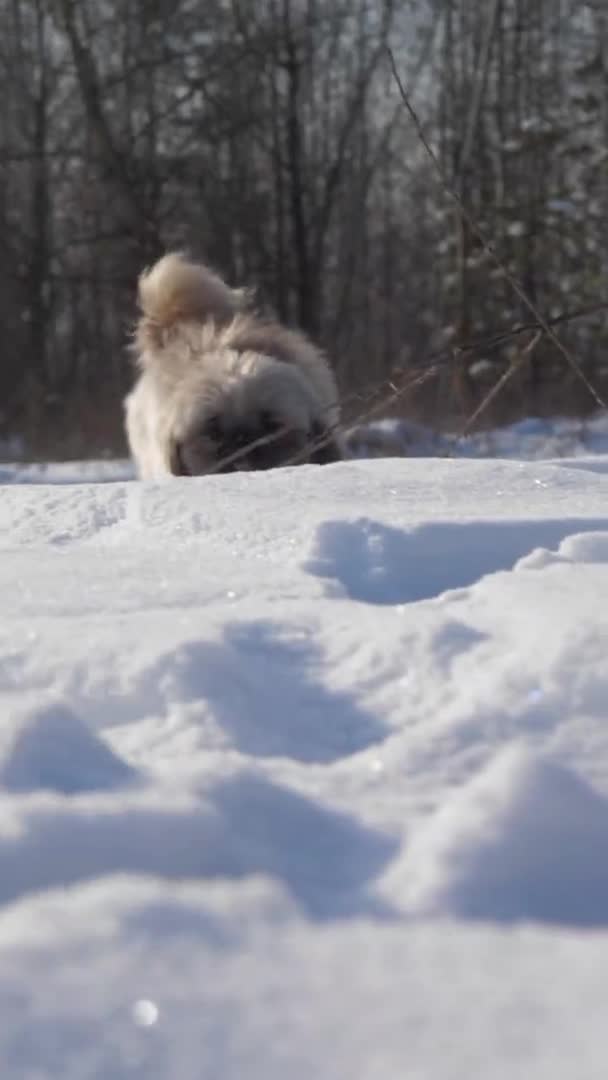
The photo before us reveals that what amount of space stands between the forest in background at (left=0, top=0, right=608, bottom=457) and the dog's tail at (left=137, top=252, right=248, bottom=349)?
6.46 m

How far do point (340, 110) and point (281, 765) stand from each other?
1742cm

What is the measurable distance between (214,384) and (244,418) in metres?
0.21

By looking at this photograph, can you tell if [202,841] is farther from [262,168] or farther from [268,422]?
[262,168]

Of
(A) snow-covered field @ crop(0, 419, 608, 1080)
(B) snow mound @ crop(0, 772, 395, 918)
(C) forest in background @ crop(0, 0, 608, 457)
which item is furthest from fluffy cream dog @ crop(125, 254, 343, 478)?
(C) forest in background @ crop(0, 0, 608, 457)

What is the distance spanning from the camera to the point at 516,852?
107 centimetres

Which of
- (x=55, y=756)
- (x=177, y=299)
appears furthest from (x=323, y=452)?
(x=55, y=756)

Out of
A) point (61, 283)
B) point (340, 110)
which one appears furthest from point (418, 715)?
point (340, 110)

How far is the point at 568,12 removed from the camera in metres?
18.7

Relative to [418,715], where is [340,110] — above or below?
above

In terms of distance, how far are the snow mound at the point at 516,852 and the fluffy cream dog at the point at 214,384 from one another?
8.74 ft

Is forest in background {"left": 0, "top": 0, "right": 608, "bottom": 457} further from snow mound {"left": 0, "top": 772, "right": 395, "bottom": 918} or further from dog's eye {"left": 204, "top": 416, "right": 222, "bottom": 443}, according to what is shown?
snow mound {"left": 0, "top": 772, "right": 395, "bottom": 918}

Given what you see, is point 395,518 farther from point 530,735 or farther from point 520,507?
point 530,735

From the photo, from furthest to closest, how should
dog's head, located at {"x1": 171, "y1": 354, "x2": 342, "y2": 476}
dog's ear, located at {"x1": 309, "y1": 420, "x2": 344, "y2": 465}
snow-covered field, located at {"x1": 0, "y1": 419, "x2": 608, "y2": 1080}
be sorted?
dog's ear, located at {"x1": 309, "y1": 420, "x2": 344, "y2": 465} → dog's head, located at {"x1": 171, "y1": 354, "x2": 342, "y2": 476} → snow-covered field, located at {"x1": 0, "y1": 419, "x2": 608, "y2": 1080}

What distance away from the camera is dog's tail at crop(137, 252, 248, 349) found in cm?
539
